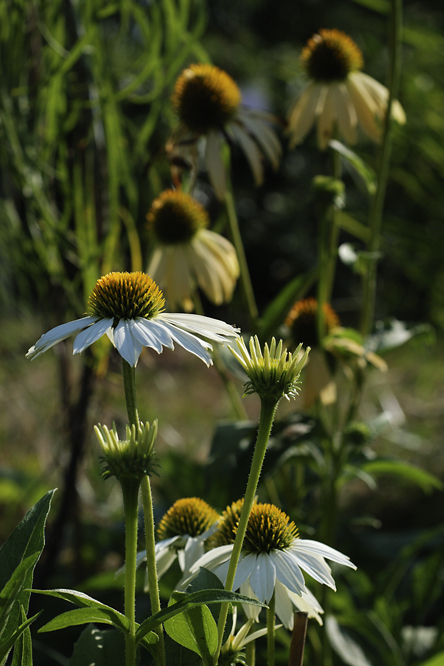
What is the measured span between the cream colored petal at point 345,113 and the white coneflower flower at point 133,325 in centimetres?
38

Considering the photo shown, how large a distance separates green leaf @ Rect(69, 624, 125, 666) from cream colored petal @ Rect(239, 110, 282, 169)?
1.66 feet

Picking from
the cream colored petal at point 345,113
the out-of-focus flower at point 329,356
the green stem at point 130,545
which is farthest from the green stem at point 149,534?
the cream colored petal at point 345,113

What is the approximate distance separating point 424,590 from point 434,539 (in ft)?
1.13

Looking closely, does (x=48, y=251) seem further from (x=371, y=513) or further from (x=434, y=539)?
(x=371, y=513)

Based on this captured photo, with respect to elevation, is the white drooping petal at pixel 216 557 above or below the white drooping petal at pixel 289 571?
below

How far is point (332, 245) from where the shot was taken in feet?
2.18

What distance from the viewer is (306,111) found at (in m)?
0.67

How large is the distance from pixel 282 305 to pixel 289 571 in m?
0.37

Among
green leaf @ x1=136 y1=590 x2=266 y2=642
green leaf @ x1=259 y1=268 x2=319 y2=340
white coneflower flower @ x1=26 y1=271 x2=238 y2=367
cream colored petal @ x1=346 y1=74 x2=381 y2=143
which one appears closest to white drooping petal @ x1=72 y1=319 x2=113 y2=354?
white coneflower flower @ x1=26 y1=271 x2=238 y2=367

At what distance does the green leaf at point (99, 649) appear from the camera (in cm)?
33

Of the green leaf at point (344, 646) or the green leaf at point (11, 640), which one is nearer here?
the green leaf at point (11, 640)

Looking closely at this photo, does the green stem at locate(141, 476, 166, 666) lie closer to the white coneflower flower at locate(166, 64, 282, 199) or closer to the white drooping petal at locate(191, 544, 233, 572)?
the white drooping petal at locate(191, 544, 233, 572)

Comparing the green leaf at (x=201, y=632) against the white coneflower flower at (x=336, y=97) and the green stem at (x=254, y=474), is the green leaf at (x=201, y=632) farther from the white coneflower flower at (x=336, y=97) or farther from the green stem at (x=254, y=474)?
the white coneflower flower at (x=336, y=97)

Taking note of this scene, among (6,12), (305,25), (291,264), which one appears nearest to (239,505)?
(6,12)
